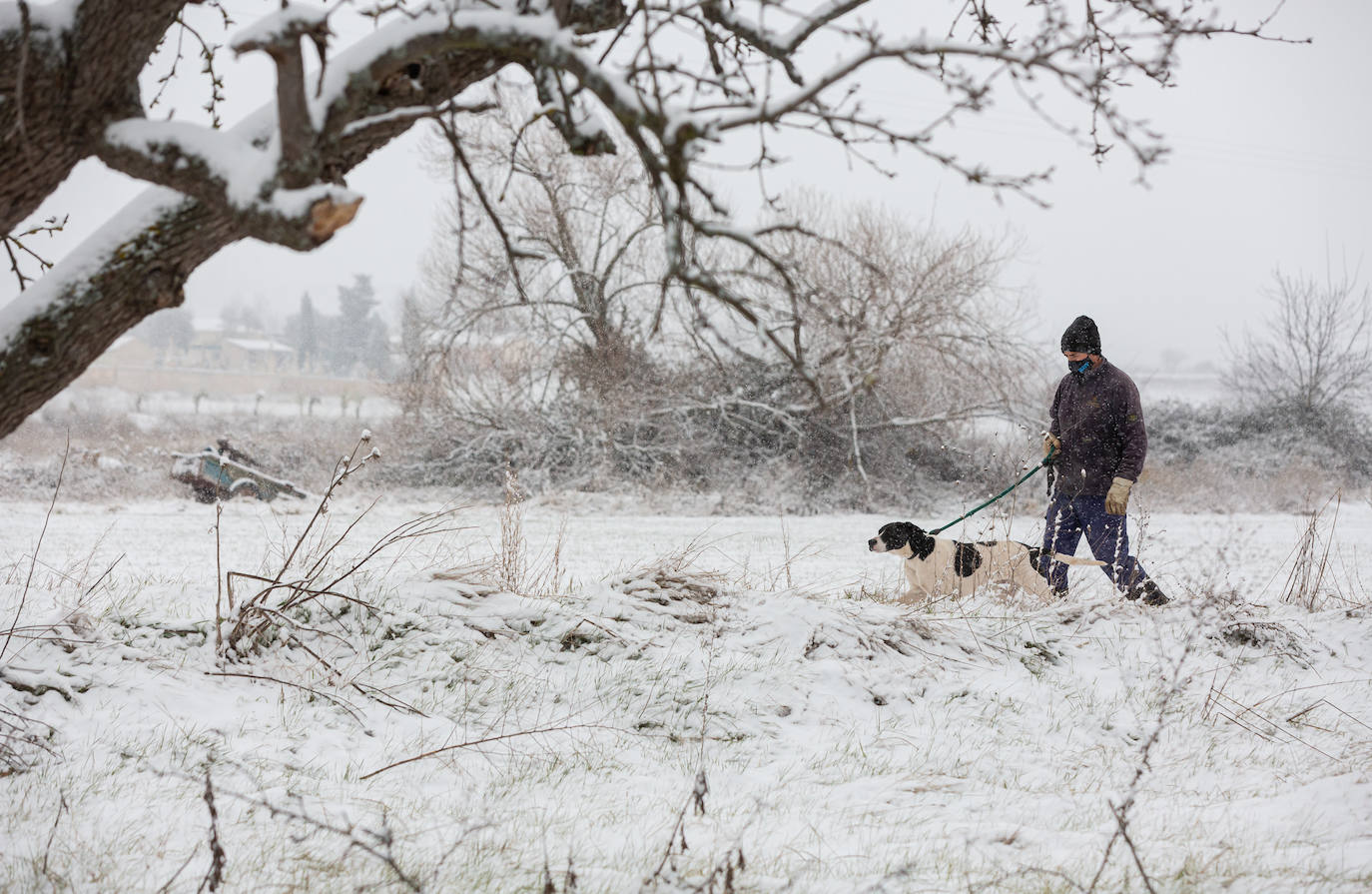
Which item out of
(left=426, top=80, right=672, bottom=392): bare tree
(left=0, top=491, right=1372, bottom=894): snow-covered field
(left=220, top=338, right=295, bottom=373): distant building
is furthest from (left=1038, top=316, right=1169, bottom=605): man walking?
(left=220, top=338, right=295, bottom=373): distant building

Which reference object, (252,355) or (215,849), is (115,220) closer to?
(215,849)

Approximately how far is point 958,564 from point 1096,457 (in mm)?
1176

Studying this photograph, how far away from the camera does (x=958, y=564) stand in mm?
5453

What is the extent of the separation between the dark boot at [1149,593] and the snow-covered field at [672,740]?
16cm

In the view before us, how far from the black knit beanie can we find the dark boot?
1.55 meters

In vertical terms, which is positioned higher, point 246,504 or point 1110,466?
point 1110,466

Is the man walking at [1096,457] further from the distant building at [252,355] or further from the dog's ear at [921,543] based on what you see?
the distant building at [252,355]

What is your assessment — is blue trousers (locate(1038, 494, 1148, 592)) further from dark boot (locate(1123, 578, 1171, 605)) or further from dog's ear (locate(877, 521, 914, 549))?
dog's ear (locate(877, 521, 914, 549))

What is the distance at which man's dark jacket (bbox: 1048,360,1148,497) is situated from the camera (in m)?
5.28

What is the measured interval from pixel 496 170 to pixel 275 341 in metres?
62.8

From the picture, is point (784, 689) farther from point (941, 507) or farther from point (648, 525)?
point (941, 507)

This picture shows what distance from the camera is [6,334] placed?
2311 mm

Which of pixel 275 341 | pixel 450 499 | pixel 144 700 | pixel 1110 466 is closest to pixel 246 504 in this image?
pixel 450 499

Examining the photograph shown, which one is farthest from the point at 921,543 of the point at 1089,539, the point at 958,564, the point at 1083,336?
the point at 1083,336
